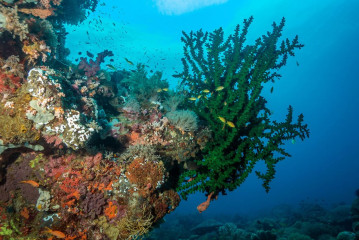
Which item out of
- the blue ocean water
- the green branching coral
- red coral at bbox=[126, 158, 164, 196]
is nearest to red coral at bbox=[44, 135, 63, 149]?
red coral at bbox=[126, 158, 164, 196]

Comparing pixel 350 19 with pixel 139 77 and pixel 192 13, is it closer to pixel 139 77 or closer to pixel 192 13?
Result: pixel 192 13

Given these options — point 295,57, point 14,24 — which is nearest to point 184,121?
point 14,24

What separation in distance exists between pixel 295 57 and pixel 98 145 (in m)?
74.6

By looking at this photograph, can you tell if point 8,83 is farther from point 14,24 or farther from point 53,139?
point 14,24

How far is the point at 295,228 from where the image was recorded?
14273 mm

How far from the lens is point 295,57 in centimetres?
6412

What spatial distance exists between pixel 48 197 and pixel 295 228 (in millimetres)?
16429

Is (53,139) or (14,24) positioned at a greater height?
(14,24)

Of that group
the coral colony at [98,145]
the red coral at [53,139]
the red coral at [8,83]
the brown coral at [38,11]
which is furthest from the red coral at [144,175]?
the brown coral at [38,11]

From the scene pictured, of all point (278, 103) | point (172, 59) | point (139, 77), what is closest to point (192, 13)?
point (172, 59)

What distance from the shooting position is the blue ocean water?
127ft

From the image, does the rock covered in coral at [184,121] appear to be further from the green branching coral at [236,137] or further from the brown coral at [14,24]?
the brown coral at [14,24]

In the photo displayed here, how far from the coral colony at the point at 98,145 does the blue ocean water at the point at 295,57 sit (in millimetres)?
6964

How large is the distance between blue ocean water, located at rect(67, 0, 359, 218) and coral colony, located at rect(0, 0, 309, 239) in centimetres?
696
